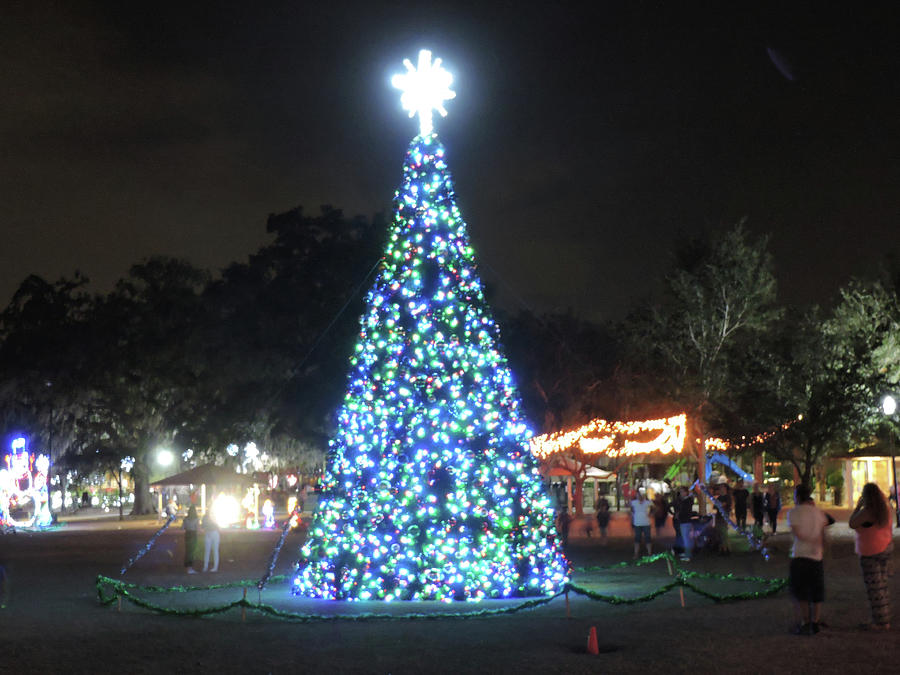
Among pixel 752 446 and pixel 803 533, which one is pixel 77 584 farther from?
pixel 752 446

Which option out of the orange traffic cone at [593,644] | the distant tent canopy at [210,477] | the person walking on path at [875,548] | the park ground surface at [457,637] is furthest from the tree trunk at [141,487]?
the person walking on path at [875,548]

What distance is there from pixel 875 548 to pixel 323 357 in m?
36.0

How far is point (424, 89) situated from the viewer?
17031mm

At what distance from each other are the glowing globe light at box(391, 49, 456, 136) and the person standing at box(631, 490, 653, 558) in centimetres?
1153

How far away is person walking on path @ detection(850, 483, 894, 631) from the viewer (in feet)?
38.2

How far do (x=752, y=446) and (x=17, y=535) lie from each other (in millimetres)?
28564

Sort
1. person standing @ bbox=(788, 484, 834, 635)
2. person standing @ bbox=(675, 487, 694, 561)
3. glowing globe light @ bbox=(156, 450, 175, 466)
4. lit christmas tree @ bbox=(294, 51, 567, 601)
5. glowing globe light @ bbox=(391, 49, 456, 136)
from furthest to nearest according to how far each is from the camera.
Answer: glowing globe light @ bbox=(156, 450, 175, 466)
person standing @ bbox=(675, 487, 694, 561)
glowing globe light @ bbox=(391, 49, 456, 136)
lit christmas tree @ bbox=(294, 51, 567, 601)
person standing @ bbox=(788, 484, 834, 635)

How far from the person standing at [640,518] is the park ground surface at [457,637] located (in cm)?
586

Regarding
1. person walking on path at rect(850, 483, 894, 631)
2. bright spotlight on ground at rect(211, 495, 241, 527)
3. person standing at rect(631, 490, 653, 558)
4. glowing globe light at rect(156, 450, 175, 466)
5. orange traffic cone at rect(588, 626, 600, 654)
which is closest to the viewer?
orange traffic cone at rect(588, 626, 600, 654)

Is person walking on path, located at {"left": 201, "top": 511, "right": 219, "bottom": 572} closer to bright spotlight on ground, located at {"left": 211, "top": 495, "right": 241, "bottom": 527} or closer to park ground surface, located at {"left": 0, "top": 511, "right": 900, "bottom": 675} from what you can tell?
park ground surface, located at {"left": 0, "top": 511, "right": 900, "bottom": 675}

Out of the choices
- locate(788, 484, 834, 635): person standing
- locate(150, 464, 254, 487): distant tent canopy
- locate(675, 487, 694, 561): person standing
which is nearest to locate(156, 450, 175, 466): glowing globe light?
locate(150, 464, 254, 487): distant tent canopy

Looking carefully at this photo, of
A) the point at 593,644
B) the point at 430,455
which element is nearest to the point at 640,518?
the point at 430,455

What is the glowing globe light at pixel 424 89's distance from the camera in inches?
669

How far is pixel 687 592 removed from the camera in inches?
639
